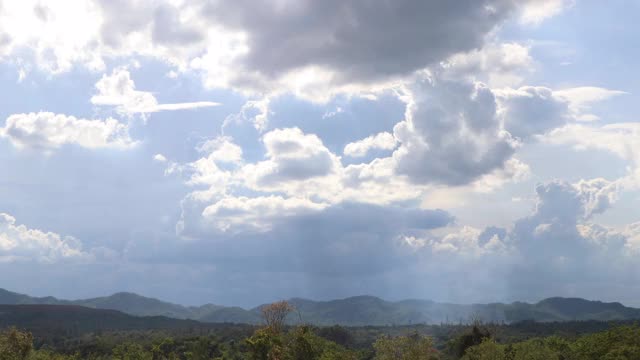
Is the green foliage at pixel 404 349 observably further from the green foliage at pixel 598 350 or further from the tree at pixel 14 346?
the tree at pixel 14 346

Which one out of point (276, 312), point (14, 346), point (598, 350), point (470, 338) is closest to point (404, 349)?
point (598, 350)

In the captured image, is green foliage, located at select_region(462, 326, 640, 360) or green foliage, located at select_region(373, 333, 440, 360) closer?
green foliage, located at select_region(462, 326, 640, 360)

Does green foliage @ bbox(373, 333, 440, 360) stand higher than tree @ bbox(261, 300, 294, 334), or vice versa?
tree @ bbox(261, 300, 294, 334)

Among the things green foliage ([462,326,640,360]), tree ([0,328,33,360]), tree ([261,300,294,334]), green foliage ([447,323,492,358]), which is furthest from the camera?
green foliage ([447,323,492,358])

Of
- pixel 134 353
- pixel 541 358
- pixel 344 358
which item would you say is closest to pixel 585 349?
pixel 541 358

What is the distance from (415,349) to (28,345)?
79999 mm

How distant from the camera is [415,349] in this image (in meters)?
111

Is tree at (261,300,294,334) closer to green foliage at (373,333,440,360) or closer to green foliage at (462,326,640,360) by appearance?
green foliage at (462,326,640,360)

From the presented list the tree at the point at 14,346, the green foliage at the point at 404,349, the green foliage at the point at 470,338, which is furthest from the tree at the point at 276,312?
the tree at the point at 14,346

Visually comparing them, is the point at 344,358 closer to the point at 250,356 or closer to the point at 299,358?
the point at 299,358

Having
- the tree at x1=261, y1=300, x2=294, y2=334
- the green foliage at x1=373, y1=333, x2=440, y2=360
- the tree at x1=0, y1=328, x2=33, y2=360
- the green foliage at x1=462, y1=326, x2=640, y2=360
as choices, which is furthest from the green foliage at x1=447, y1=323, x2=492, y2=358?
the tree at x1=0, y1=328, x2=33, y2=360

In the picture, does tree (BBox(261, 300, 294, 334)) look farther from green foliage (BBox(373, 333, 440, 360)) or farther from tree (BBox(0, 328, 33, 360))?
tree (BBox(0, 328, 33, 360))

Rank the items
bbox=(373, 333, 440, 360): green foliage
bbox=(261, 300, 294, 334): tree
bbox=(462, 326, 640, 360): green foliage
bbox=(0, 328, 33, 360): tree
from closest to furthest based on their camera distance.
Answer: bbox=(462, 326, 640, 360): green foliage → bbox=(373, 333, 440, 360): green foliage → bbox=(0, 328, 33, 360): tree → bbox=(261, 300, 294, 334): tree

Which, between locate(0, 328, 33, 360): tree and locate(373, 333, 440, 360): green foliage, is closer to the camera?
locate(373, 333, 440, 360): green foliage
